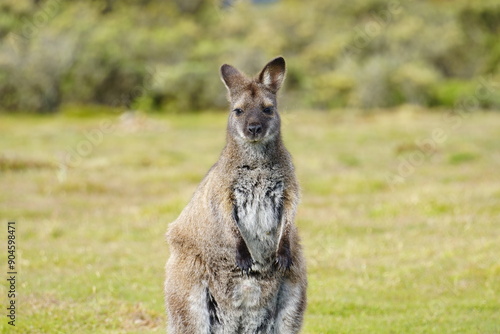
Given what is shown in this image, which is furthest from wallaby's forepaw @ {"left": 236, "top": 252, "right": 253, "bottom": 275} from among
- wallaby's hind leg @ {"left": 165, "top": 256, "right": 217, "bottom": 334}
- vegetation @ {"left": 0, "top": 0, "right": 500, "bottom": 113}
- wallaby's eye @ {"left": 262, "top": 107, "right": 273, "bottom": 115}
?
vegetation @ {"left": 0, "top": 0, "right": 500, "bottom": 113}

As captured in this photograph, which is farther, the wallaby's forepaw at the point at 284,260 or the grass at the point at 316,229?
the grass at the point at 316,229

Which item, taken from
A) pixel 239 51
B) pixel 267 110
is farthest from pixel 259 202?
pixel 239 51

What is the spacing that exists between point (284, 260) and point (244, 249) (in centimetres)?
35

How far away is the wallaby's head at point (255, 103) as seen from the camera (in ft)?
21.3

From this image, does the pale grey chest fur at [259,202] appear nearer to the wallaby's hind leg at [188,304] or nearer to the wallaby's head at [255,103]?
the wallaby's head at [255,103]

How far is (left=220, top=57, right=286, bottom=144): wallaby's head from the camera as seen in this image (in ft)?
21.3

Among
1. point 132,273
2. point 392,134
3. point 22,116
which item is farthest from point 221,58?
point 132,273

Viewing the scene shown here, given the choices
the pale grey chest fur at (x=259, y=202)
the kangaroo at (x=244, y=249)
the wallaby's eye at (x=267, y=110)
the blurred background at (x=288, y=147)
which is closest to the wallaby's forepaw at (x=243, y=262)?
the kangaroo at (x=244, y=249)

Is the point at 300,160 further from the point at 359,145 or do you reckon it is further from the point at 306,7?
the point at 306,7

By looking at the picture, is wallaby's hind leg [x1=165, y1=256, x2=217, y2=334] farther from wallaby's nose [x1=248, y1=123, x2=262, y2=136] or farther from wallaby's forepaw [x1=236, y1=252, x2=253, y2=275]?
wallaby's nose [x1=248, y1=123, x2=262, y2=136]

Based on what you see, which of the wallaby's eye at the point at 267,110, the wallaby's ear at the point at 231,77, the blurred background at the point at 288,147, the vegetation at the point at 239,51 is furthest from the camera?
the vegetation at the point at 239,51

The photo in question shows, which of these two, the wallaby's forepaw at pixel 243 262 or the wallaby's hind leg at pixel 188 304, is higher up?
the wallaby's forepaw at pixel 243 262

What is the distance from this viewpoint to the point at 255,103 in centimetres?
670

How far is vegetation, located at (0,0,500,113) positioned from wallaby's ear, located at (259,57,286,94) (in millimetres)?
37099
